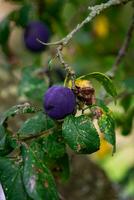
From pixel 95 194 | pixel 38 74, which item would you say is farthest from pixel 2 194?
pixel 95 194

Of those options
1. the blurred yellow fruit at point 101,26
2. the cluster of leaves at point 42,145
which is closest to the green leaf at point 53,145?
the cluster of leaves at point 42,145

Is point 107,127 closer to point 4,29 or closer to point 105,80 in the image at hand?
point 105,80

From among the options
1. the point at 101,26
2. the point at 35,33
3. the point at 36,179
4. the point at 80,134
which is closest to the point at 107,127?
the point at 80,134

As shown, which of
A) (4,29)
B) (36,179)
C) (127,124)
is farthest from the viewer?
(4,29)

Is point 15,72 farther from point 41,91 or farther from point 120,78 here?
point 41,91

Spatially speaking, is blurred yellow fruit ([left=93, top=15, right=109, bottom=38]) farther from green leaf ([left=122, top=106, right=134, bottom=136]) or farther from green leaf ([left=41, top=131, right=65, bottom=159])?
green leaf ([left=41, top=131, right=65, bottom=159])
